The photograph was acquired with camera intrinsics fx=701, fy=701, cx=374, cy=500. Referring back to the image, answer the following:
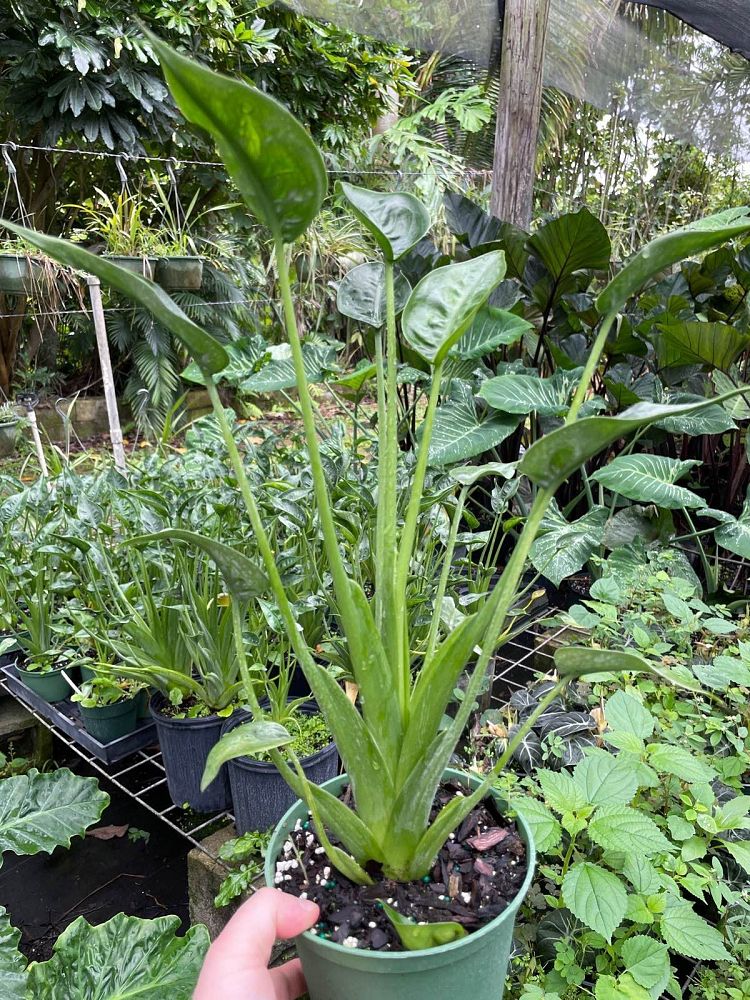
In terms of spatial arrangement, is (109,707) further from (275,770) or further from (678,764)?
(678,764)

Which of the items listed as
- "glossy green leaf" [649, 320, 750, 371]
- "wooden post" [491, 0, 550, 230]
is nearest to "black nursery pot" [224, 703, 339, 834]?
"glossy green leaf" [649, 320, 750, 371]

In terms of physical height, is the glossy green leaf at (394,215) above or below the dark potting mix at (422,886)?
above

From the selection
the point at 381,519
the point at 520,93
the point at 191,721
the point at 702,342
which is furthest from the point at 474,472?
the point at 520,93

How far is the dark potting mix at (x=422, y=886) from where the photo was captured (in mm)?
665

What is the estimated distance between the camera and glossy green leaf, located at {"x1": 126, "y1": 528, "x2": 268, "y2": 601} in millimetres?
594

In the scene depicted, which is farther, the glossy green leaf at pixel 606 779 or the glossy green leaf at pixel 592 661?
the glossy green leaf at pixel 606 779

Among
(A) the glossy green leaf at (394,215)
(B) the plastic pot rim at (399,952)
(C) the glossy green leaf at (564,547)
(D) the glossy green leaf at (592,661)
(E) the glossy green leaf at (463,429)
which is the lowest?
(C) the glossy green leaf at (564,547)

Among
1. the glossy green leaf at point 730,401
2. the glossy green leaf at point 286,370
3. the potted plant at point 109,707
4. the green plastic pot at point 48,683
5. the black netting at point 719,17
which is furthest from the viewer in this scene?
the black netting at point 719,17

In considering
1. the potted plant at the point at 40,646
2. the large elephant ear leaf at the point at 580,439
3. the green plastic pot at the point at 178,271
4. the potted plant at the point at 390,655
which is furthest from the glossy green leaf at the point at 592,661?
the green plastic pot at the point at 178,271

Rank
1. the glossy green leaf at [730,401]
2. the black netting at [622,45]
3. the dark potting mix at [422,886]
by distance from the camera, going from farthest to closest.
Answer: the black netting at [622,45], the glossy green leaf at [730,401], the dark potting mix at [422,886]

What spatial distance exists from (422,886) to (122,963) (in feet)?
1.36

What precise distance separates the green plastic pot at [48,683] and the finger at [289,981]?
3.34 feet

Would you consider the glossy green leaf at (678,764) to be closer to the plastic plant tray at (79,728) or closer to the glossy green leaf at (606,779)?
the glossy green leaf at (606,779)

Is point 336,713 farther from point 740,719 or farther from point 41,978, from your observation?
point 740,719
